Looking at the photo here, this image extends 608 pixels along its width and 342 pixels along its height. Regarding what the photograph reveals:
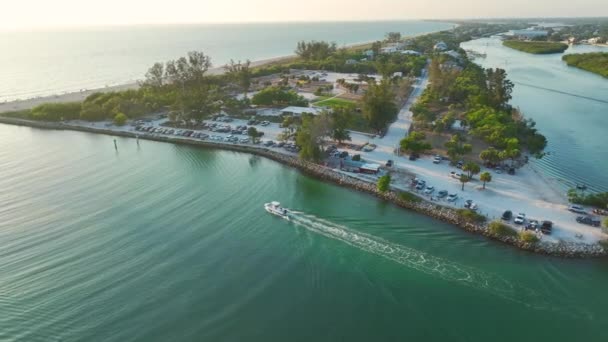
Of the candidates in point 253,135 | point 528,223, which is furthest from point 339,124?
point 528,223

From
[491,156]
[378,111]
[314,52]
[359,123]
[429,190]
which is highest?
[314,52]

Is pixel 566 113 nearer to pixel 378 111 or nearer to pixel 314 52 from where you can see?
pixel 378 111

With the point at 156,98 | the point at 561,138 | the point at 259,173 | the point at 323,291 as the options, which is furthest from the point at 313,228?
the point at 156,98

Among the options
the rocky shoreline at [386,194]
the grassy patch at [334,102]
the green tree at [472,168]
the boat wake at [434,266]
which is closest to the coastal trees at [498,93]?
the grassy patch at [334,102]

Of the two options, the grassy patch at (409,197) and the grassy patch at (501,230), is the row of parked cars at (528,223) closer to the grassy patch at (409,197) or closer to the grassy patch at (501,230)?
the grassy patch at (501,230)

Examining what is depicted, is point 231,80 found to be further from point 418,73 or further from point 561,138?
point 561,138
